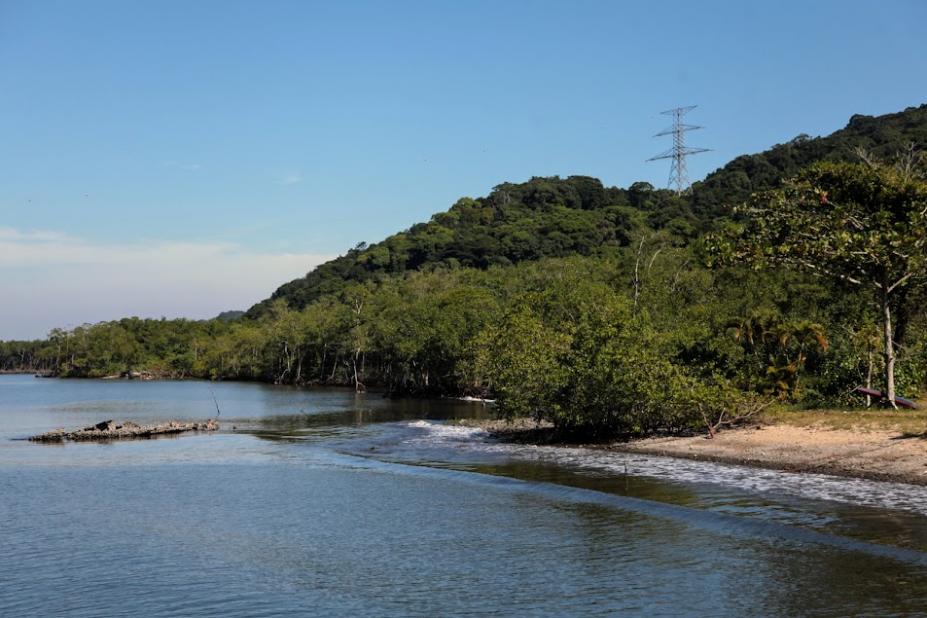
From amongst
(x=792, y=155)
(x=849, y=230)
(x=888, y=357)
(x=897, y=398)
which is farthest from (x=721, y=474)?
(x=792, y=155)

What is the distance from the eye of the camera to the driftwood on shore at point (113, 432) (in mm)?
49406

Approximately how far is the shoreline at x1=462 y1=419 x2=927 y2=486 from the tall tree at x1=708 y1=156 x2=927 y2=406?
5381mm

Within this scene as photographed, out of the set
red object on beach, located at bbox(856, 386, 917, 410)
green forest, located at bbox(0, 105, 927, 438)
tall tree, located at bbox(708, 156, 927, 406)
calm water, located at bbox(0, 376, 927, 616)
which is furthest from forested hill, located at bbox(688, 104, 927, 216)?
calm water, located at bbox(0, 376, 927, 616)

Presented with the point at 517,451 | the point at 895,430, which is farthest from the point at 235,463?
the point at 895,430

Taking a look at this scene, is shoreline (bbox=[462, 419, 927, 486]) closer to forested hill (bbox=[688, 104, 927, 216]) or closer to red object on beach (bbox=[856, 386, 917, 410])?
red object on beach (bbox=[856, 386, 917, 410])

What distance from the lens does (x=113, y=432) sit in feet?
165

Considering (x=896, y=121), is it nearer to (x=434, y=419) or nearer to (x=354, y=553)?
(x=434, y=419)

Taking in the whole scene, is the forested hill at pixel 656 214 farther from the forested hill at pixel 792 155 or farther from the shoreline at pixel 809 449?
the shoreline at pixel 809 449

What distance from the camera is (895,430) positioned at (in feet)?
101

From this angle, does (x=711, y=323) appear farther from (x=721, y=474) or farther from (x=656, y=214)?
(x=656, y=214)

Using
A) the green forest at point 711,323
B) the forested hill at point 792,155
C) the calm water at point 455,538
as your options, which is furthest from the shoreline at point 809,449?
the forested hill at point 792,155

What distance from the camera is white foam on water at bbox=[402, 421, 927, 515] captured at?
2412cm

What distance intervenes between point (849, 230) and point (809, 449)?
37.3ft

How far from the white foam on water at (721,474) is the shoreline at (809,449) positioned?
57cm
